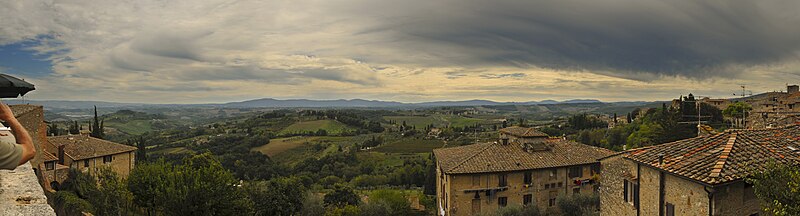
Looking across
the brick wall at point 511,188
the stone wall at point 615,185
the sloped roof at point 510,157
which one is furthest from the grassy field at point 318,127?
the stone wall at point 615,185

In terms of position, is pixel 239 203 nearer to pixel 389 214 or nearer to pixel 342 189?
pixel 389 214

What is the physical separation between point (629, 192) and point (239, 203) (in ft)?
54.6

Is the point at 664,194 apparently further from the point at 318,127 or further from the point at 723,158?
the point at 318,127

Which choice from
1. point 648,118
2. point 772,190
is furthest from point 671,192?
point 648,118

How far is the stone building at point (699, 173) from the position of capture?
33.6ft

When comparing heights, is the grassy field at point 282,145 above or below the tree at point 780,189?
below

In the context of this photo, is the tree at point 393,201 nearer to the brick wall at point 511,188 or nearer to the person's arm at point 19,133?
the brick wall at point 511,188

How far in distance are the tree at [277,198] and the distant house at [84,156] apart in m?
10.6

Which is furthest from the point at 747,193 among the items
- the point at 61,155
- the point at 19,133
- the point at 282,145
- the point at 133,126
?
the point at 133,126

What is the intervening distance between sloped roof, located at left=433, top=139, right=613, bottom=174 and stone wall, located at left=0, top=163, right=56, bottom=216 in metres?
26.5

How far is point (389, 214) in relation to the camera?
33.7 m

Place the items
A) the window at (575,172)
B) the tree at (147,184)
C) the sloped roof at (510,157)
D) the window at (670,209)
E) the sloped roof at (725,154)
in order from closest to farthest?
1. the sloped roof at (725,154)
2. the window at (670,209)
3. the tree at (147,184)
4. the sloped roof at (510,157)
5. the window at (575,172)

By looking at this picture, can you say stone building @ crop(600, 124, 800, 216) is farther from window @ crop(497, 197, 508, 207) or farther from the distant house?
the distant house

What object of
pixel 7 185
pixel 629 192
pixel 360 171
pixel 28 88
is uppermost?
pixel 28 88
